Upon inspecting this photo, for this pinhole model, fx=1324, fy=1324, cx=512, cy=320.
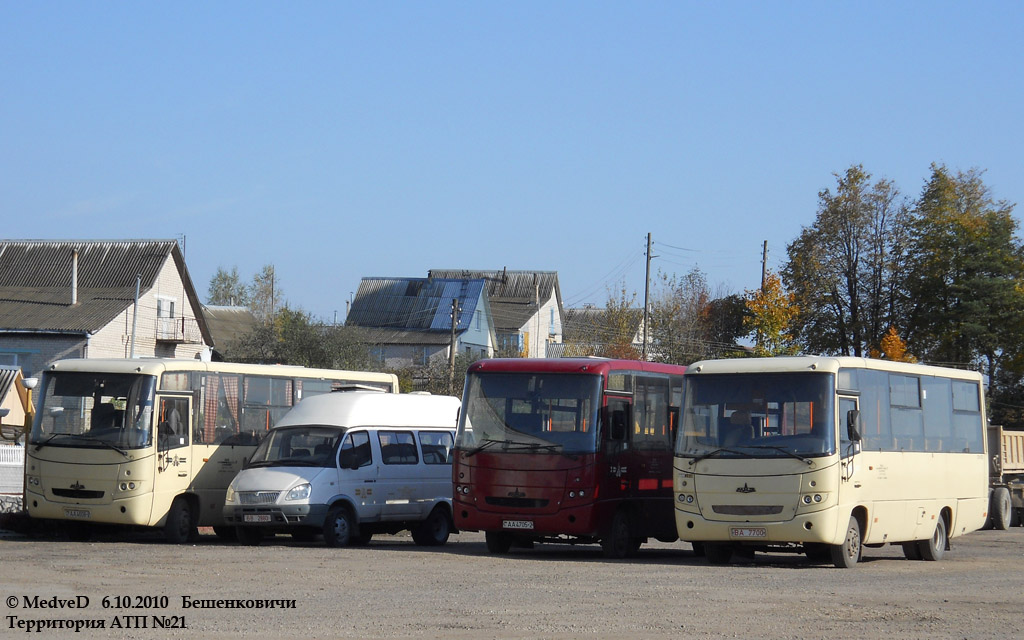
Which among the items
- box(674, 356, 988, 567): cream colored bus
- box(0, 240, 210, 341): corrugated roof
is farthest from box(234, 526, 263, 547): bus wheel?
box(0, 240, 210, 341): corrugated roof

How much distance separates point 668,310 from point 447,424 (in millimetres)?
59367

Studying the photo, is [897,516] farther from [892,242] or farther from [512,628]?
[892,242]

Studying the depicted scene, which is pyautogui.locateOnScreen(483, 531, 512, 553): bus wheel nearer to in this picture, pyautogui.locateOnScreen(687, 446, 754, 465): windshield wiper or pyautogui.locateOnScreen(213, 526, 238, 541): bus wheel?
pyautogui.locateOnScreen(687, 446, 754, 465): windshield wiper

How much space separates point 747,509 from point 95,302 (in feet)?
148

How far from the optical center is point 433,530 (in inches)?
923

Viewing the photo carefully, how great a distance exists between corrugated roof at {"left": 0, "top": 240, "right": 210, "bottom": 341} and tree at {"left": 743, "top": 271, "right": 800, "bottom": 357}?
26534 millimetres

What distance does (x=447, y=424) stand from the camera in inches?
955

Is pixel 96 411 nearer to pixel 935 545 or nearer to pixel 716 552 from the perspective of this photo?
pixel 716 552

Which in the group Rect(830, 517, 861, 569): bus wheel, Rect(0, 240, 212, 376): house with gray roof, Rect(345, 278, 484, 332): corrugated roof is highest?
Rect(345, 278, 484, 332): corrugated roof

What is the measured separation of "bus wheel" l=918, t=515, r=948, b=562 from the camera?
2090 centimetres

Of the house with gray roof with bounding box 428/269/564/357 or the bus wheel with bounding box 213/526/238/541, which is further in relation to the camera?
the house with gray roof with bounding box 428/269/564/357

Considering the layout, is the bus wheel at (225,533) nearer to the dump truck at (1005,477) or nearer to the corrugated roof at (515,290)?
the dump truck at (1005,477)

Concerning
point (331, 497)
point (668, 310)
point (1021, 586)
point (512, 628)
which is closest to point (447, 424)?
point (331, 497)

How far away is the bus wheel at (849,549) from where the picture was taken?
18203 mm
